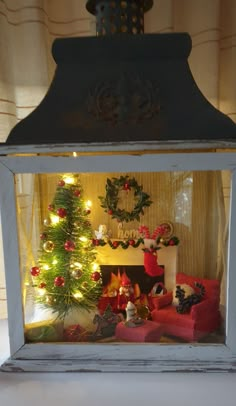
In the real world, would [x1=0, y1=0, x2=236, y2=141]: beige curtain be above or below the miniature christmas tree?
above

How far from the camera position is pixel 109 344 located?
0.67 m

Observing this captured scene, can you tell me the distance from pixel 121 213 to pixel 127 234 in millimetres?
50

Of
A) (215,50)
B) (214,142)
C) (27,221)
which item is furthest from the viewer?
(215,50)

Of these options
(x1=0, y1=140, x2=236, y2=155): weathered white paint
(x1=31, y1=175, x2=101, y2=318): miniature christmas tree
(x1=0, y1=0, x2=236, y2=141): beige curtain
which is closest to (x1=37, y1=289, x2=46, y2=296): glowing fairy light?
(x1=31, y1=175, x2=101, y2=318): miniature christmas tree

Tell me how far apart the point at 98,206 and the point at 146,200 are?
0.11 m

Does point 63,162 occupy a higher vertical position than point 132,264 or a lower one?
higher

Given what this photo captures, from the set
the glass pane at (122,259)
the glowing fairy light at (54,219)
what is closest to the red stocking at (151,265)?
the glass pane at (122,259)

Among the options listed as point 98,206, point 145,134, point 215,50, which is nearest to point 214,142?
point 145,134

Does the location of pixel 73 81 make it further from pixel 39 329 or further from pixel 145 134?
pixel 39 329

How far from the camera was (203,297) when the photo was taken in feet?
2.29

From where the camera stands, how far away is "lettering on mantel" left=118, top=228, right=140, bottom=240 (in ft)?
2.29

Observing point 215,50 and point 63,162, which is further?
point 215,50

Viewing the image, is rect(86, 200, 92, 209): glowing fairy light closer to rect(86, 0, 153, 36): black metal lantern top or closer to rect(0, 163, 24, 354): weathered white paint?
rect(0, 163, 24, 354): weathered white paint

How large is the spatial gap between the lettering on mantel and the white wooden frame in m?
0.16
